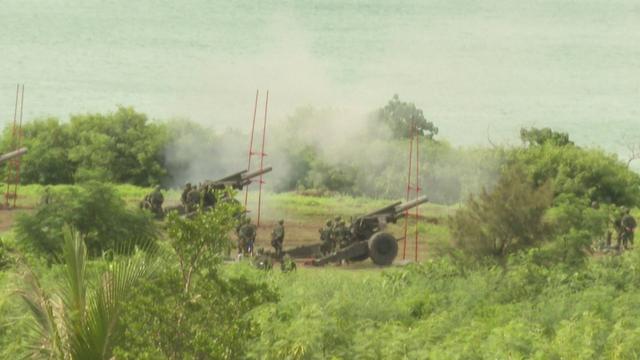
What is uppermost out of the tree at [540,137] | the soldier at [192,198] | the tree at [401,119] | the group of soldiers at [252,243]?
the tree at [401,119]

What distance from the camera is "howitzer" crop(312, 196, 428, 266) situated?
34.0 m

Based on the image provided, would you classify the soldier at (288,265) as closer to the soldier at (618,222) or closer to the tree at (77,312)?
the soldier at (618,222)

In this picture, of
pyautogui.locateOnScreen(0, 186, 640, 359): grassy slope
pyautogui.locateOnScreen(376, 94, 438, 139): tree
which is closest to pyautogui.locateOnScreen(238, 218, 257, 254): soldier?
pyautogui.locateOnScreen(0, 186, 640, 359): grassy slope

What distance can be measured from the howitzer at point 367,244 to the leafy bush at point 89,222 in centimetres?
374

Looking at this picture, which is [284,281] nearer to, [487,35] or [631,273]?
[631,273]

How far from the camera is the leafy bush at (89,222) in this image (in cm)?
3141

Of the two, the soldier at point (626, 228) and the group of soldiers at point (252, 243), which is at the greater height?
the soldier at point (626, 228)

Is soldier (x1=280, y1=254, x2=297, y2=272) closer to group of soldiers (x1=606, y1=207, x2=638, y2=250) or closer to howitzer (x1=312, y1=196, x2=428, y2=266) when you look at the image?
howitzer (x1=312, y1=196, x2=428, y2=266)

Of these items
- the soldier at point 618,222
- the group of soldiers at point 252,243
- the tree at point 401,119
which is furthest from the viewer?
the tree at point 401,119

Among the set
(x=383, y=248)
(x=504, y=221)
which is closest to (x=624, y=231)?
(x=504, y=221)

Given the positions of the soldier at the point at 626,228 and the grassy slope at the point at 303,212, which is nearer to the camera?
the soldier at the point at 626,228

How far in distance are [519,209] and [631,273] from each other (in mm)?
2420

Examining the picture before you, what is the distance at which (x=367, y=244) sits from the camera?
34219 mm

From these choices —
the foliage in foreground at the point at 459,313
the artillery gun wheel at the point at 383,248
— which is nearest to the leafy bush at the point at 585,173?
the artillery gun wheel at the point at 383,248
